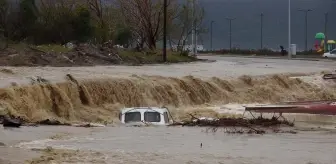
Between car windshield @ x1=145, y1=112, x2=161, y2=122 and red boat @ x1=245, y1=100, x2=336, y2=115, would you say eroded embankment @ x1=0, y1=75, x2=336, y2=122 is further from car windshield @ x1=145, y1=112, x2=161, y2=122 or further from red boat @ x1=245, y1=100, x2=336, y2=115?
red boat @ x1=245, y1=100, x2=336, y2=115

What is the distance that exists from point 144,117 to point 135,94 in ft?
26.4

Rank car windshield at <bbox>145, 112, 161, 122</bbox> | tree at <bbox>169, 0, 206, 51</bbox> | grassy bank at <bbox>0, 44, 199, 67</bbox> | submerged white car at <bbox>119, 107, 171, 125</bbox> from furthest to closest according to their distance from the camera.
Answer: tree at <bbox>169, 0, 206, 51</bbox> < grassy bank at <bbox>0, 44, 199, 67</bbox> < car windshield at <bbox>145, 112, 161, 122</bbox> < submerged white car at <bbox>119, 107, 171, 125</bbox>

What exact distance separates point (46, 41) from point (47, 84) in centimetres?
2742

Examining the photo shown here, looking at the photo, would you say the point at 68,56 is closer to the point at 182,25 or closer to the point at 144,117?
the point at 144,117

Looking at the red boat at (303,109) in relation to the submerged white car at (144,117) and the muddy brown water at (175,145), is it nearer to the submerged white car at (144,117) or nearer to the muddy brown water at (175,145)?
the submerged white car at (144,117)

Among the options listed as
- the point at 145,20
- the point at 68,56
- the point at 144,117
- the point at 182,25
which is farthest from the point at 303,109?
the point at 182,25

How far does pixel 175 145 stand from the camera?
16547 mm

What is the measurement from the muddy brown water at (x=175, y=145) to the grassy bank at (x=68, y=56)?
19.1 metres

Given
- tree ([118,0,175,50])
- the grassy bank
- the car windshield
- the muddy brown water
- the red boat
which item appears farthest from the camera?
tree ([118,0,175,50])

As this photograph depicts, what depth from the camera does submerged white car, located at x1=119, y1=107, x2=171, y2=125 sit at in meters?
21.8

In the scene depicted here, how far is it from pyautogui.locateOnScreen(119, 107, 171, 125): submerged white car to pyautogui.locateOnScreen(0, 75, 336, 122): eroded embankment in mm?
2889

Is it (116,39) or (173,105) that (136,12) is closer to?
(116,39)

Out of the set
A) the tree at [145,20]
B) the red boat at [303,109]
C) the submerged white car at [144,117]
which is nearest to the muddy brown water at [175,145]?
the submerged white car at [144,117]

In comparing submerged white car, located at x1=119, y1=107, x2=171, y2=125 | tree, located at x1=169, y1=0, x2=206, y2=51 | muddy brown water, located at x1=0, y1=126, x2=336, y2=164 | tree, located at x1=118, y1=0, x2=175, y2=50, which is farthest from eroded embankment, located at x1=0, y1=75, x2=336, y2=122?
tree, located at x1=169, y1=0, x2=206, y2=51
